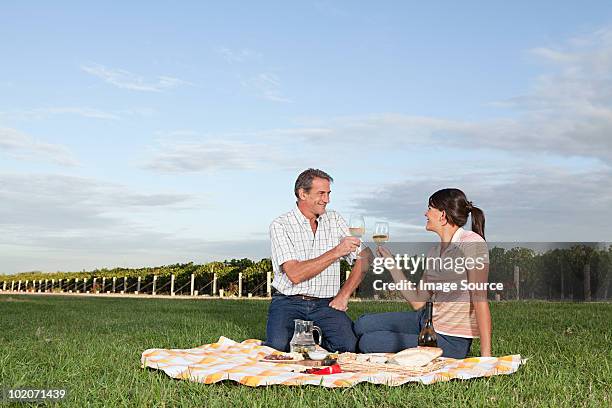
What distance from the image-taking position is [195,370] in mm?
5137

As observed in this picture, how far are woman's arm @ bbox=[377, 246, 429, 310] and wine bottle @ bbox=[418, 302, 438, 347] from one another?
0.98 ft

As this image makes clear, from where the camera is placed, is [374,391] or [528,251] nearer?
[374,391]

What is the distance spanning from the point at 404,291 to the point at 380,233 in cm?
54

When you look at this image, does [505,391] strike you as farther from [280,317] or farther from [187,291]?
[187,291]

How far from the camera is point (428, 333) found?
567 centimetres

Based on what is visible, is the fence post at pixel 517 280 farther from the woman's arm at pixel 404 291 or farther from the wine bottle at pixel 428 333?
the wine bottle at pixel 428 333

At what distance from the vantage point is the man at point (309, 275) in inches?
260

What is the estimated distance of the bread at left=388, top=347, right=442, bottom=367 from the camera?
520 cm

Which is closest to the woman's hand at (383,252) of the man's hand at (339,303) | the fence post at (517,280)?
the man's hand at (339,303)

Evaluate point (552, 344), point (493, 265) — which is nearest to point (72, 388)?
point (552, 344)

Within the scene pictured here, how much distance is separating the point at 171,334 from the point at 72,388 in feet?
12.9

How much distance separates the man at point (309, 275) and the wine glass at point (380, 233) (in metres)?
0.53

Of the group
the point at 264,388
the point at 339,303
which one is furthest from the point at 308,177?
the point at 264,388

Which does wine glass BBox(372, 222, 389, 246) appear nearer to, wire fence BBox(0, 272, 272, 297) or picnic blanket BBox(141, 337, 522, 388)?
picnic blanket BBox(141, 337, 522, 388)
